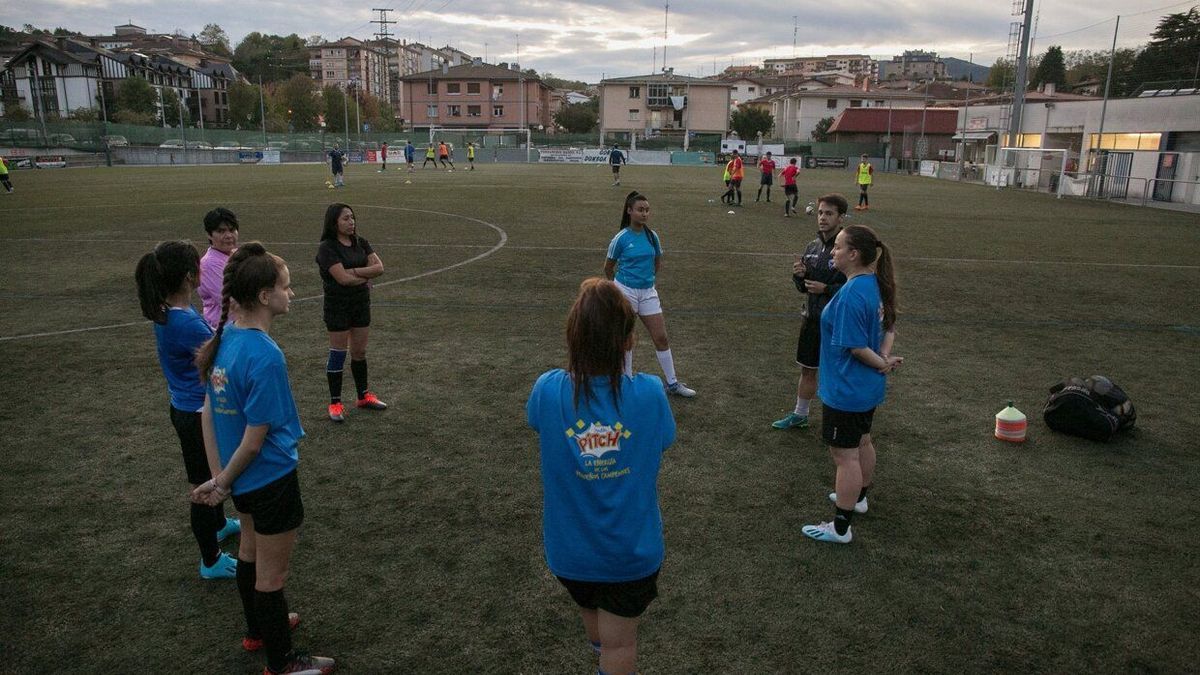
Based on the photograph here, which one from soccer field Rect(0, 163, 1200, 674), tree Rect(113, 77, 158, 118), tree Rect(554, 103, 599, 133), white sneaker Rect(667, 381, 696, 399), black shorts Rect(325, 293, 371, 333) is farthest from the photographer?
tree Rect(554, 103, 599, 133)

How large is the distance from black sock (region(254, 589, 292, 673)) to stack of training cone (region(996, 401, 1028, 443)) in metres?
6.09

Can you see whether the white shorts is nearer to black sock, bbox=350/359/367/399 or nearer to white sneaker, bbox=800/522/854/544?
black sock, bbox=350/359/367/399

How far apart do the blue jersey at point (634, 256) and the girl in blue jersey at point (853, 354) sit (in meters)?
3.05

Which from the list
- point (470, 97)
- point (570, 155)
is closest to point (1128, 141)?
point (570, 155)

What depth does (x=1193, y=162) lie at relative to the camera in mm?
34031

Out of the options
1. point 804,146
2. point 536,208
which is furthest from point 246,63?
point 536,208

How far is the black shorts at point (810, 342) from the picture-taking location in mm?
6707

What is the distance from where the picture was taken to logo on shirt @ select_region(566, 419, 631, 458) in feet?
8.93

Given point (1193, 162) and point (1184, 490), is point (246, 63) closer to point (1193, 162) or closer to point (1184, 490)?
point (1193, 162)

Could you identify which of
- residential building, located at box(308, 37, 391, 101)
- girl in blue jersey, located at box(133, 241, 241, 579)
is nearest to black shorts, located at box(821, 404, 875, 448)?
girl in blue jersey, located at box(133, 241, 241, 579)

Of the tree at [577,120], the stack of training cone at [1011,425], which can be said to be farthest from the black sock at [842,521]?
the tree at [577,120]

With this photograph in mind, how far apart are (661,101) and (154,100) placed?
2434 inches

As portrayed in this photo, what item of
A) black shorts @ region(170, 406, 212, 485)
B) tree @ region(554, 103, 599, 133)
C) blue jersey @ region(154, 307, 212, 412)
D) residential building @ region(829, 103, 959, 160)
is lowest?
black shorts @ region(170, 406, 212, 485)

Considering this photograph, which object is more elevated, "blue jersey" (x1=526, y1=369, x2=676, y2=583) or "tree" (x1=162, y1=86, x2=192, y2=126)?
"tree" (x1=162, y1=86, x2=192, y2=126)
